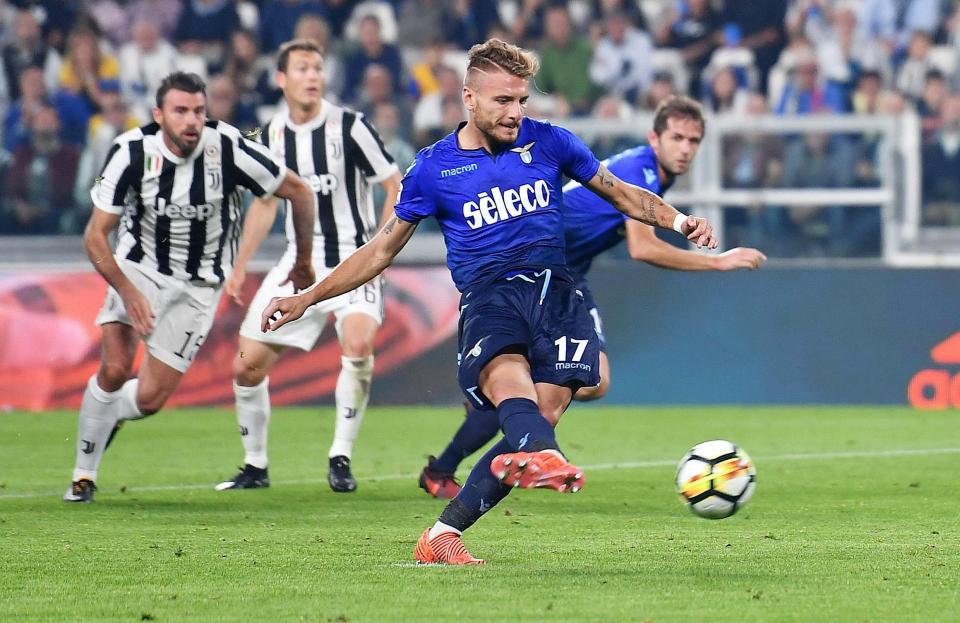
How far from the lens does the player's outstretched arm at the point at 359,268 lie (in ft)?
20.5

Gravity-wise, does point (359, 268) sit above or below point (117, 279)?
above

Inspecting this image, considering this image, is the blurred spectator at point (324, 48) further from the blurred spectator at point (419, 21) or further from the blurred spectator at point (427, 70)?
the blurred spectator at point (419, 21)

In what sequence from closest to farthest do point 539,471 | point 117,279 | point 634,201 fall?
point 539,471
point 634,201
point 117,279

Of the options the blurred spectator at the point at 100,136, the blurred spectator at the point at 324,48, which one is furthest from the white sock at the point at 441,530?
the blurred spectator at the point at 324,48

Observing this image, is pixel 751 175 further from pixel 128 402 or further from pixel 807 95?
pixel 128 402

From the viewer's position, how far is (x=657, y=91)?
55.8 ft

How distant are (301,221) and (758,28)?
10351 millimetres

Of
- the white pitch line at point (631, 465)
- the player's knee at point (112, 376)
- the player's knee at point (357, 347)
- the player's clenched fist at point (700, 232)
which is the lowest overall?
the white pitch line at point (631, 465)

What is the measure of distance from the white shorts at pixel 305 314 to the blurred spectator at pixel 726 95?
26.9 feet

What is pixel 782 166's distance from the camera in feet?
48.6

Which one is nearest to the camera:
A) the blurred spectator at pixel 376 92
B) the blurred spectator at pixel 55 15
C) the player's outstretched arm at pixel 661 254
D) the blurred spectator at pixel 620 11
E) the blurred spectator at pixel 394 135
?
the player's outstretched arm at pixel 661 254

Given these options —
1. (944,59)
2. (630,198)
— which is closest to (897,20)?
(944,59)

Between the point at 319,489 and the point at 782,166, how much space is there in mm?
7065

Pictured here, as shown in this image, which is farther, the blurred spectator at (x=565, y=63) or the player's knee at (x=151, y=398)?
the blurred spectator at (x=565, y=63)
